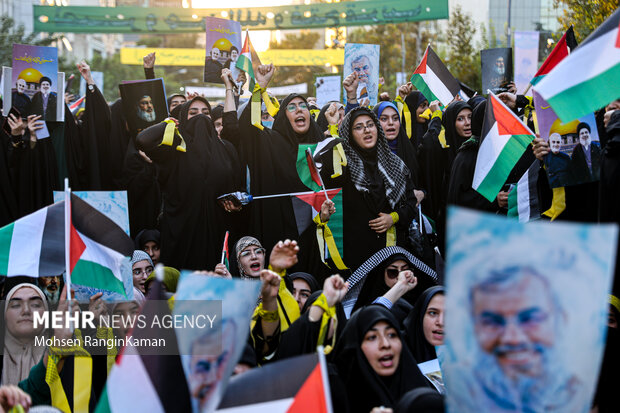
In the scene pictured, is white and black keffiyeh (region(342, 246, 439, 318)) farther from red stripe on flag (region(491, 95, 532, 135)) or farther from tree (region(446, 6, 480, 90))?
tree (region(446, 6, 480, 90))

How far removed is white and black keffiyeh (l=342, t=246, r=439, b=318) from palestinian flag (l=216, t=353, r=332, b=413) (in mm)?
2203

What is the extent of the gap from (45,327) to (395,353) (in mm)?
1700

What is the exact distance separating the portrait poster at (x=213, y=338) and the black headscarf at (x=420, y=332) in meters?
1.55

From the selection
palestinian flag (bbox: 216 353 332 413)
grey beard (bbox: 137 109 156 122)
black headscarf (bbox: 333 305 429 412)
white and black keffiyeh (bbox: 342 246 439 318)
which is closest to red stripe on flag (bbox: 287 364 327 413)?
palestinian flag (bbox: 216 353 332 413)

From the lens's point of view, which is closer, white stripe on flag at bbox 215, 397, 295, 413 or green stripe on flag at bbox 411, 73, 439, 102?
white stripe on flag at bbox 215, 397, 295, 413

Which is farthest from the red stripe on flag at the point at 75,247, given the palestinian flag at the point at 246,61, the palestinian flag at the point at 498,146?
the palestinian flag at the point at 246,61

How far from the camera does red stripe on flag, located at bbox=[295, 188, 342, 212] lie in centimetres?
570

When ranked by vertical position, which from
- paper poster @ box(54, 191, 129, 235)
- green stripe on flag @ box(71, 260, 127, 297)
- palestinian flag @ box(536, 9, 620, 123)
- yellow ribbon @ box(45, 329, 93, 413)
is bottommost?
yellow ribbon @ box(45, 329, 93, 413)

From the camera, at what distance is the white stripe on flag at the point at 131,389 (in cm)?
278

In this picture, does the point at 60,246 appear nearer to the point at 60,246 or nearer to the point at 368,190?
the point at 60,246

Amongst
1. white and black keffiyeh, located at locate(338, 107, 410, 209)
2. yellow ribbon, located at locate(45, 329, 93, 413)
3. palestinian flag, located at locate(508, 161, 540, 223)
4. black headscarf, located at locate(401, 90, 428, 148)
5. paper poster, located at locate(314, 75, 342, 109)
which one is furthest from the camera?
paper poster, located at locate(314, 75, 342, 109)

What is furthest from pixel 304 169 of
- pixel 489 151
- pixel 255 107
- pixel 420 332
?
pixel 420 332

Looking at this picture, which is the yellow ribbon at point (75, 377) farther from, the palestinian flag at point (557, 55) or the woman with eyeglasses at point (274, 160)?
the palestinian flag at point (557, 55)

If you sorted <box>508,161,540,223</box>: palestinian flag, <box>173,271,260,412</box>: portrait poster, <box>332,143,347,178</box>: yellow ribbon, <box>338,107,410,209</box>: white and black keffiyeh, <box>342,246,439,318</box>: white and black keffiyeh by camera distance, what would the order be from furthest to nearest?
1. <box>338,107,410,209</box>: white and black keffiyeh
2. <box>332,143,347,178</box>: yellow ribbon
3. <box>508,161,540,223</box>: palestinian flag
4. <box>342,246,439,318</box>: white and black keffiyeh
5. <box>173,271,260,412</box>: portrait poster
